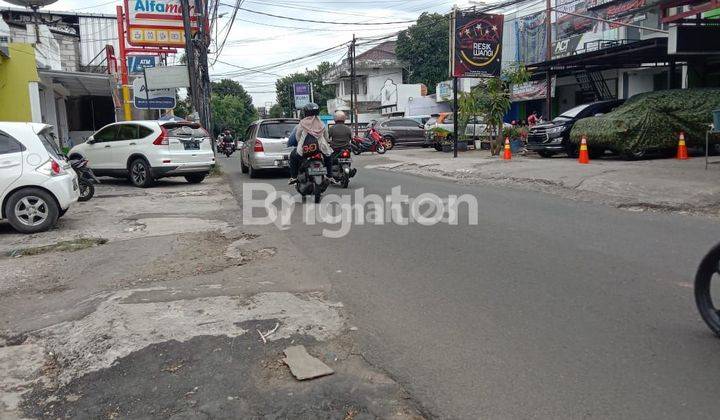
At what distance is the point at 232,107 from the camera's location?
76.9 m

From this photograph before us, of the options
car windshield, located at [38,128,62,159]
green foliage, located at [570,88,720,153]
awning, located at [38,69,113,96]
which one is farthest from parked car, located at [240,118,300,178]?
awning, located at [38,69,113,96]

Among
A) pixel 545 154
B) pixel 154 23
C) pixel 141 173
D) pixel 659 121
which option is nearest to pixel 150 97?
pixel 154 23

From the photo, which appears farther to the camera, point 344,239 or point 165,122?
point 165,122

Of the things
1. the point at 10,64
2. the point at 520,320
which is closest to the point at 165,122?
the point at 10,64

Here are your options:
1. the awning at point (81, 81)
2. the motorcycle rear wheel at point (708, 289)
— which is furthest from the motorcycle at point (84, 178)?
the motorcycle rear wheel at point (708, 289)

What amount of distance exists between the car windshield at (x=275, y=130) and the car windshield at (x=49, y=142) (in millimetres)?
7245

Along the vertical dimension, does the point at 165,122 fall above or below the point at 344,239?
above

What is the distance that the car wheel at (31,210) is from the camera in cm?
871

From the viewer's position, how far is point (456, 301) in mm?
5109

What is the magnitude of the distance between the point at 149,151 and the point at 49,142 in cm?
607

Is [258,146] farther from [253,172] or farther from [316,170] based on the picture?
[316,170]

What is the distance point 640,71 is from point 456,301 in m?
27.4

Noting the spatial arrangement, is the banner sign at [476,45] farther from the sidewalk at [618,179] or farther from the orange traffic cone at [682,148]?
the orange traffic cone at [682,148]

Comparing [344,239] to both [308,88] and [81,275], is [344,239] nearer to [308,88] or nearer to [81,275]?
[81,275]
